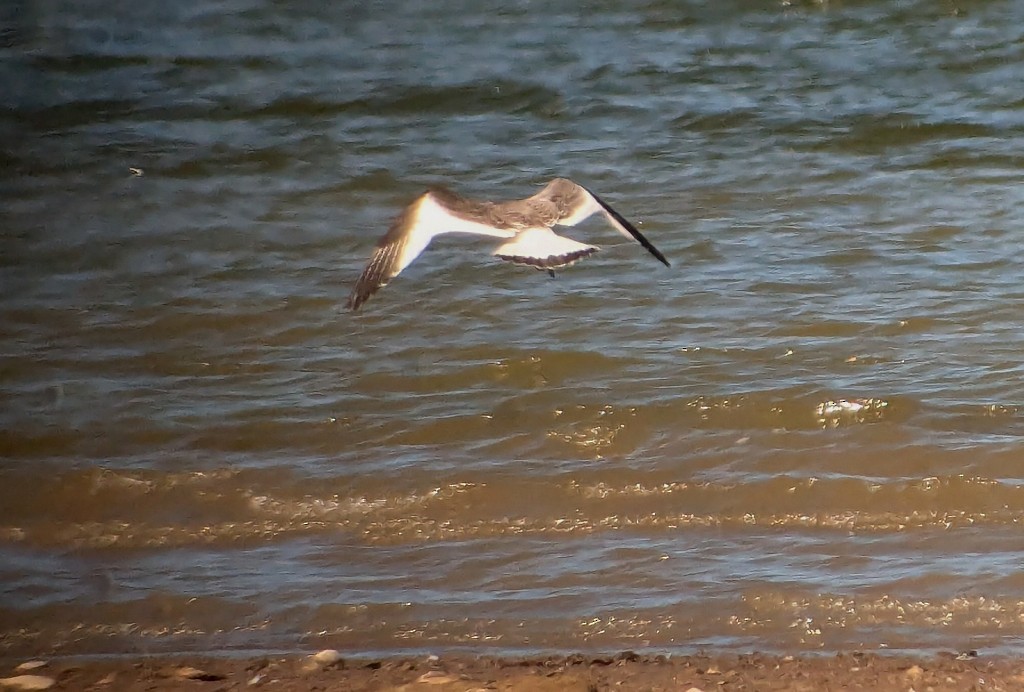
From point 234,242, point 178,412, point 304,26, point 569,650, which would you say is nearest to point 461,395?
point 178,412

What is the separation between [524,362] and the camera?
18.5 feet

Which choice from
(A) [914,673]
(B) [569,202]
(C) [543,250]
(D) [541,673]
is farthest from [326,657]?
(B) [569,202]

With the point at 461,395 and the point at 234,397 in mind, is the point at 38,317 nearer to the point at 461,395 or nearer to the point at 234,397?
the point at 234,397

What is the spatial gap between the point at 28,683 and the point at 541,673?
3.96 ft

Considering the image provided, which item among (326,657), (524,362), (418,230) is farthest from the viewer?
(524,362)

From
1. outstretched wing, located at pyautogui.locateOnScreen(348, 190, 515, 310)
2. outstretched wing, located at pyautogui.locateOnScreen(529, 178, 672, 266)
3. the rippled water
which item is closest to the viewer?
the rippled water

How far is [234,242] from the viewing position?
743 cm

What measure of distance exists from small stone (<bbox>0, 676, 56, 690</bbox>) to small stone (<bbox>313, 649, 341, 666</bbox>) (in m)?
0.62

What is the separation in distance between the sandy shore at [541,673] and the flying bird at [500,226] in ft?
4.85

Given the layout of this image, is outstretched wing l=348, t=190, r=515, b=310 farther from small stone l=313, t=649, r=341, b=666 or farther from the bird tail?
small stone l=313, t=649, r=341, b=666

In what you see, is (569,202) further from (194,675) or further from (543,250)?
(194,675)

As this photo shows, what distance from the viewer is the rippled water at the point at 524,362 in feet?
12.9

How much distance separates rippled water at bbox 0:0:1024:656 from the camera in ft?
12.9

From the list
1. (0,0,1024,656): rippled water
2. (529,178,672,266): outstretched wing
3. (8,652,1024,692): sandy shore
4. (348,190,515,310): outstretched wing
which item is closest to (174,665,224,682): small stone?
(8,652,1024,692): sandy shore
